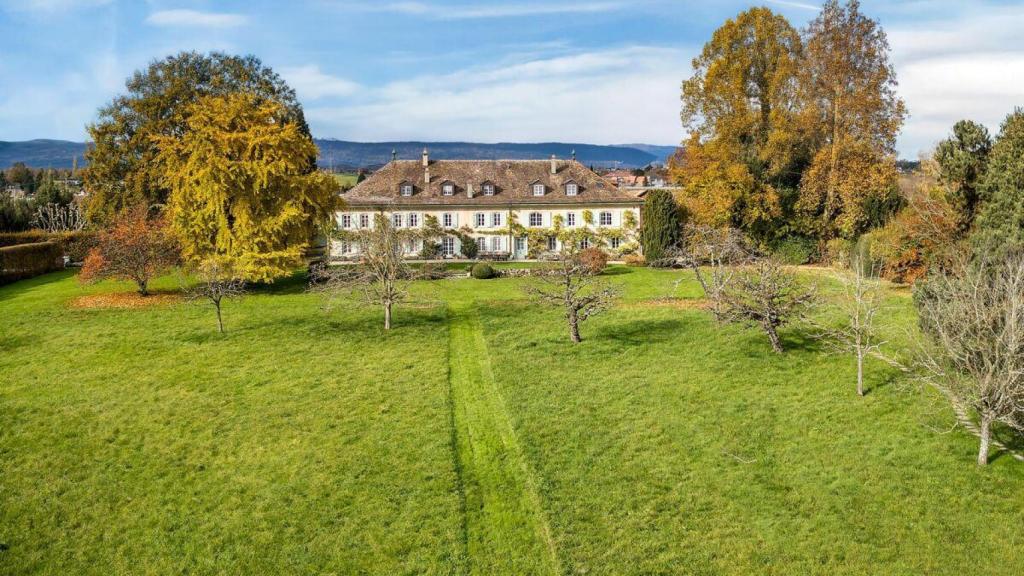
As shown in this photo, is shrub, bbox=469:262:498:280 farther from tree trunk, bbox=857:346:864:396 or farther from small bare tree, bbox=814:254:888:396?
tree trunk, bbox=857:346:864:396

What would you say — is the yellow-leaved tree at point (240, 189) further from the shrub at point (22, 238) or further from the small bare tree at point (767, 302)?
the small bare tree at point (767, 302)

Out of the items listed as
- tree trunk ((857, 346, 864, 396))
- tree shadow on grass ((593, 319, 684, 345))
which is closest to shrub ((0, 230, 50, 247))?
tree shadow on grass ((593, 319, 684, 345))

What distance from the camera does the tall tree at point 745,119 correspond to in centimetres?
4988

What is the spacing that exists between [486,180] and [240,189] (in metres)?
24.0

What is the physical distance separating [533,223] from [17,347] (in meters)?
38.0

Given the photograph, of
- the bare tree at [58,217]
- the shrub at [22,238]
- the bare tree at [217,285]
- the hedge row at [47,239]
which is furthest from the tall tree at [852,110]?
the bare tree at [58,217]

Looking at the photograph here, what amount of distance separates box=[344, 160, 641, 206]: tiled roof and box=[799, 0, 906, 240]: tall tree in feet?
51.1

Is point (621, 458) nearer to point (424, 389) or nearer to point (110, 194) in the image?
point (424, 389)

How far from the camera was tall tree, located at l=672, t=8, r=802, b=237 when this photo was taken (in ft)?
164

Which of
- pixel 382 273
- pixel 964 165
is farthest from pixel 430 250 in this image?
pixel 964 165

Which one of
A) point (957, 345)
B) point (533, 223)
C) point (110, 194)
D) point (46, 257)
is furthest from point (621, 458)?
point (46, 257)

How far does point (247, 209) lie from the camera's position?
42.3 meters

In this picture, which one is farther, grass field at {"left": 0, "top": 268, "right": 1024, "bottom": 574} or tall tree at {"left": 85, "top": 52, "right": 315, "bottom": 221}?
tall tree at {"left": 85, "top": 52, "right": 315, "bottom": 221}

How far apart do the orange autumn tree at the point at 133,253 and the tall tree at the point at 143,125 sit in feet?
29.1
